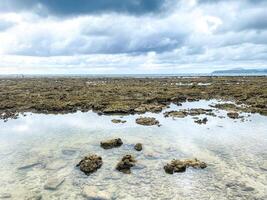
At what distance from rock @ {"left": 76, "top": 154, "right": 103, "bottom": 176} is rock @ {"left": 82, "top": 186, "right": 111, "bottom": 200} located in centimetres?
188

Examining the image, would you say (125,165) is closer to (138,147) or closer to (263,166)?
(138,147)

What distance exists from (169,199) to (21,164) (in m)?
8.67

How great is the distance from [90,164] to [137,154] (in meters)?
3.48

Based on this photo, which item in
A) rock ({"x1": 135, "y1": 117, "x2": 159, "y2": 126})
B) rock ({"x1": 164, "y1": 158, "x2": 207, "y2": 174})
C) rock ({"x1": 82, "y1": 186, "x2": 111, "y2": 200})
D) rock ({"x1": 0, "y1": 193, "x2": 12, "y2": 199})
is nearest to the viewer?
rock ({"x1": 82, "y1": 186, "x2": 111, "y2": 200})

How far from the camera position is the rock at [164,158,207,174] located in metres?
15.2

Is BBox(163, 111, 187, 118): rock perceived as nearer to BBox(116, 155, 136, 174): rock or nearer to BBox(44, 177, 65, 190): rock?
BBox(116, 155, 136, 174): rock

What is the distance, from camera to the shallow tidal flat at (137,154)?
43.1 feet

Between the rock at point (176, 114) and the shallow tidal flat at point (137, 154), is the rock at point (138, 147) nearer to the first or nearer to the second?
the shallow tidal flat at point (137, 154)

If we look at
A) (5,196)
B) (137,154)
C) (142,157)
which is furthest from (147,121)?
(5,196)

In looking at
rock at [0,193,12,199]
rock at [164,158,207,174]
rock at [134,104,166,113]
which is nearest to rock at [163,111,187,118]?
rock at [134,104,166,113]

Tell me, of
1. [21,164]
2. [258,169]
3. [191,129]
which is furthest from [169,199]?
[191,129]

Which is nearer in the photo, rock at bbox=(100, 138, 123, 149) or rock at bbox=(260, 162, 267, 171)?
rock at bbox=(260, 162, 267, 171)

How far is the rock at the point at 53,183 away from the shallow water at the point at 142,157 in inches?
6.8

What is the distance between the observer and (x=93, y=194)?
41.6ft
